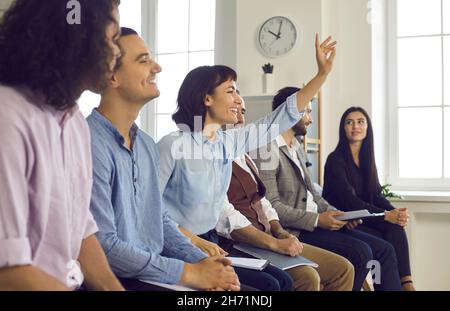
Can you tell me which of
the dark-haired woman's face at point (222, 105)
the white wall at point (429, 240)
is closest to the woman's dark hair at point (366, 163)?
the white wall at point (429, 240)

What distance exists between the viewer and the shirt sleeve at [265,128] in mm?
2225

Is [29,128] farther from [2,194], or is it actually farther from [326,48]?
[326,48]

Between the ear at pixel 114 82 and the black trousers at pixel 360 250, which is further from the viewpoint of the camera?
the black trousers at pixel 360 250

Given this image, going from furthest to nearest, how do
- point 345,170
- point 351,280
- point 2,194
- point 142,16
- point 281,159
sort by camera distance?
point 142,16 < point 345,170 < point 281,159 < point 351,280 < point 2,194

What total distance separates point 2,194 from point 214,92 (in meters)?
1.34

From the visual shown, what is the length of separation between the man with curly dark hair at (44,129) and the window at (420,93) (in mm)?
3550

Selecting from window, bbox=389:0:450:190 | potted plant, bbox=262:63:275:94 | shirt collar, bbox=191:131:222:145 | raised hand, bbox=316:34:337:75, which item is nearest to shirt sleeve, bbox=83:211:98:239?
shirt collar, bbox=191:131:222:145

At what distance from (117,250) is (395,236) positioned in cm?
202

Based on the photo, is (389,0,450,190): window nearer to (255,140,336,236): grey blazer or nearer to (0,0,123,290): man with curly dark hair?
(255,140,336,236): grey blazer

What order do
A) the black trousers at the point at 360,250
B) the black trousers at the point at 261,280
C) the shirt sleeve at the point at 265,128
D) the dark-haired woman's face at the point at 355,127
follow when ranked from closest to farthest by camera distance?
the black trousers at the point at 261,280, the shirt sleeve at the point at 265,128, the black trousers at the point at 360,250, the dark-haired woman's face at the point at 355,127

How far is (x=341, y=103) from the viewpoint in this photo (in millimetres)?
4105

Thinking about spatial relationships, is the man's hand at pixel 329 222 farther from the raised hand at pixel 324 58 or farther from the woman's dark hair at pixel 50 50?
the woman's dark hair at pixel 50 50

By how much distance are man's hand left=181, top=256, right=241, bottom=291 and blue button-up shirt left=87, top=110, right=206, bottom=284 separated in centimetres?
3

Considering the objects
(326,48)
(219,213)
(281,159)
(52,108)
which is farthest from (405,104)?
(52,108)
